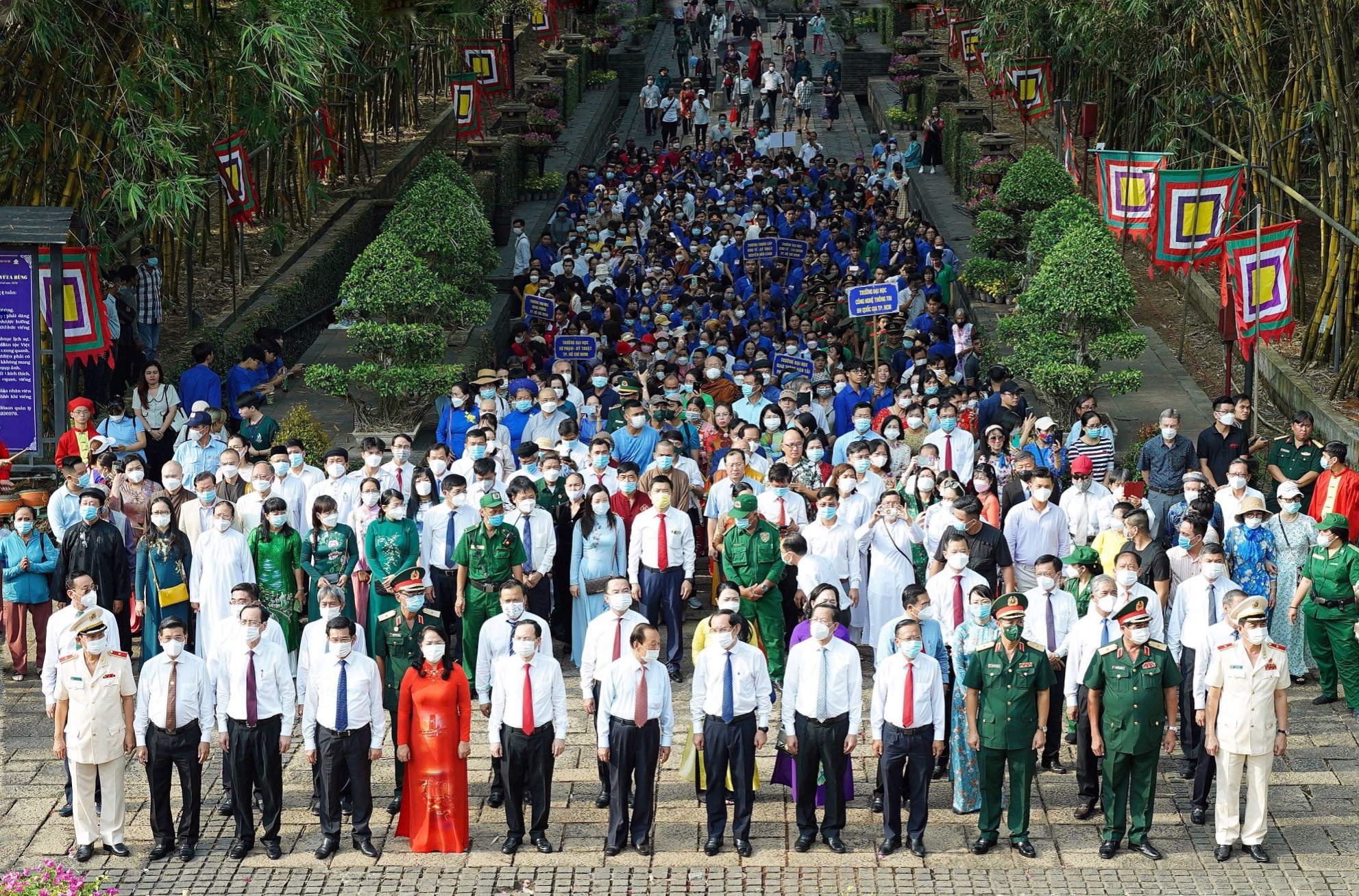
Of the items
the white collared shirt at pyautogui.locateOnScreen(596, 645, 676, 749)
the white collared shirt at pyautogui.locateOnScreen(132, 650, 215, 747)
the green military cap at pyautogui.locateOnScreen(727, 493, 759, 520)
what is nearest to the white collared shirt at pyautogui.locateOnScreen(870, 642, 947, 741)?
the white collared shirt at pyautogui.locateOnScreen(596, 645, 676, 749)

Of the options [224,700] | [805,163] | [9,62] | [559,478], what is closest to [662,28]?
[805,163]

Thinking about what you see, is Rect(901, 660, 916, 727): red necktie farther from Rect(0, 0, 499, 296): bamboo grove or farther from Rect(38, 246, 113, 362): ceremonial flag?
Rect(38, 246, 113, 362): ceremonial flag

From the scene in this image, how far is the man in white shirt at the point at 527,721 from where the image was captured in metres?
11.2

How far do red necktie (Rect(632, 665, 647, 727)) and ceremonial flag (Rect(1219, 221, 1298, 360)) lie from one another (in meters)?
8.41

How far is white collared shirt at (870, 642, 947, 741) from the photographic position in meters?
11.1

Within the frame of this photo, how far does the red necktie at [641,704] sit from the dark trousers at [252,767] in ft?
6.89

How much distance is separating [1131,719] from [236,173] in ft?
40.7

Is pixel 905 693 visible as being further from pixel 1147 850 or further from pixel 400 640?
pixel 400 640

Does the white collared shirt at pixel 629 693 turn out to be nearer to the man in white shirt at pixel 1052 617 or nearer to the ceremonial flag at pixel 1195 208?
the man in white shirt at pixel 1052 617

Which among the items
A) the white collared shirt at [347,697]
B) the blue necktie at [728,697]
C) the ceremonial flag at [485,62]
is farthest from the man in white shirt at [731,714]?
the ceremonial flag at [485,62]

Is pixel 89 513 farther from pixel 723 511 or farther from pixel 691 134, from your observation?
pixel 691 134

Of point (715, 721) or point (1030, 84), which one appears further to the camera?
point (1030, 84)

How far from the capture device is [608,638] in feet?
38.5

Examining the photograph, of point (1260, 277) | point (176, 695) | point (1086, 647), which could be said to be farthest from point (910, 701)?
point (1260, 277)
